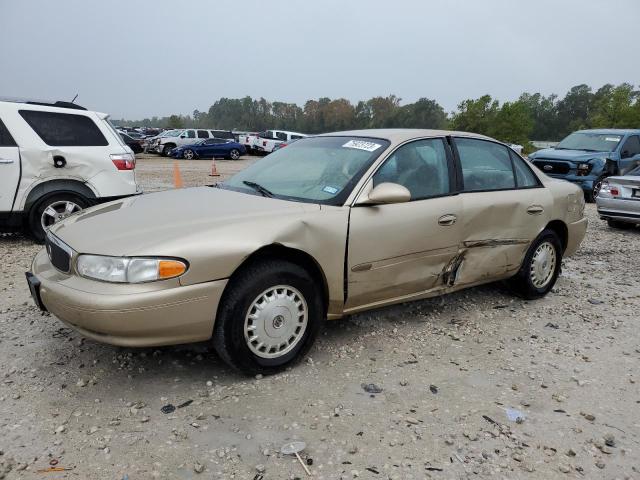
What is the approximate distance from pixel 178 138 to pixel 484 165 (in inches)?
1037

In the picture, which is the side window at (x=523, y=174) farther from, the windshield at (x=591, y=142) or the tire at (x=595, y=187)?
A: the windshield at (x=591, y=142)

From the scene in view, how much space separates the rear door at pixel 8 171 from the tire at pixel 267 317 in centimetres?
433

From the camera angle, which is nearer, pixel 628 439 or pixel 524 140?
pixel 628 439

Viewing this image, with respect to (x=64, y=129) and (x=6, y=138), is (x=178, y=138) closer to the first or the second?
(x=64, y=129)

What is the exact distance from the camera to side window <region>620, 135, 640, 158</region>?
1201 centimetres

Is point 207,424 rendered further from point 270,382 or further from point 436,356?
point 436,356

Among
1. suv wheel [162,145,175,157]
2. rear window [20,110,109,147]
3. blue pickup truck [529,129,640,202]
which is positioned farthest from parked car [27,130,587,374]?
suv wheel [162,145,175,157]

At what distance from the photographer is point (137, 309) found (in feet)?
8.54

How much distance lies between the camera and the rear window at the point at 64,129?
6.10 metres

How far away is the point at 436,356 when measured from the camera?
11.5 feet

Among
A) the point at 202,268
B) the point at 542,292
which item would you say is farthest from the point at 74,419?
the point at 542,292

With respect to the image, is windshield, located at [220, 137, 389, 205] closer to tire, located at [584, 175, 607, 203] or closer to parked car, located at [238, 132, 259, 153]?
tire, located at [584, 175, 607, 203]

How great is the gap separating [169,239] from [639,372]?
3189 mm

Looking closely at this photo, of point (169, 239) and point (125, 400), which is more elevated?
point (169, 239)
